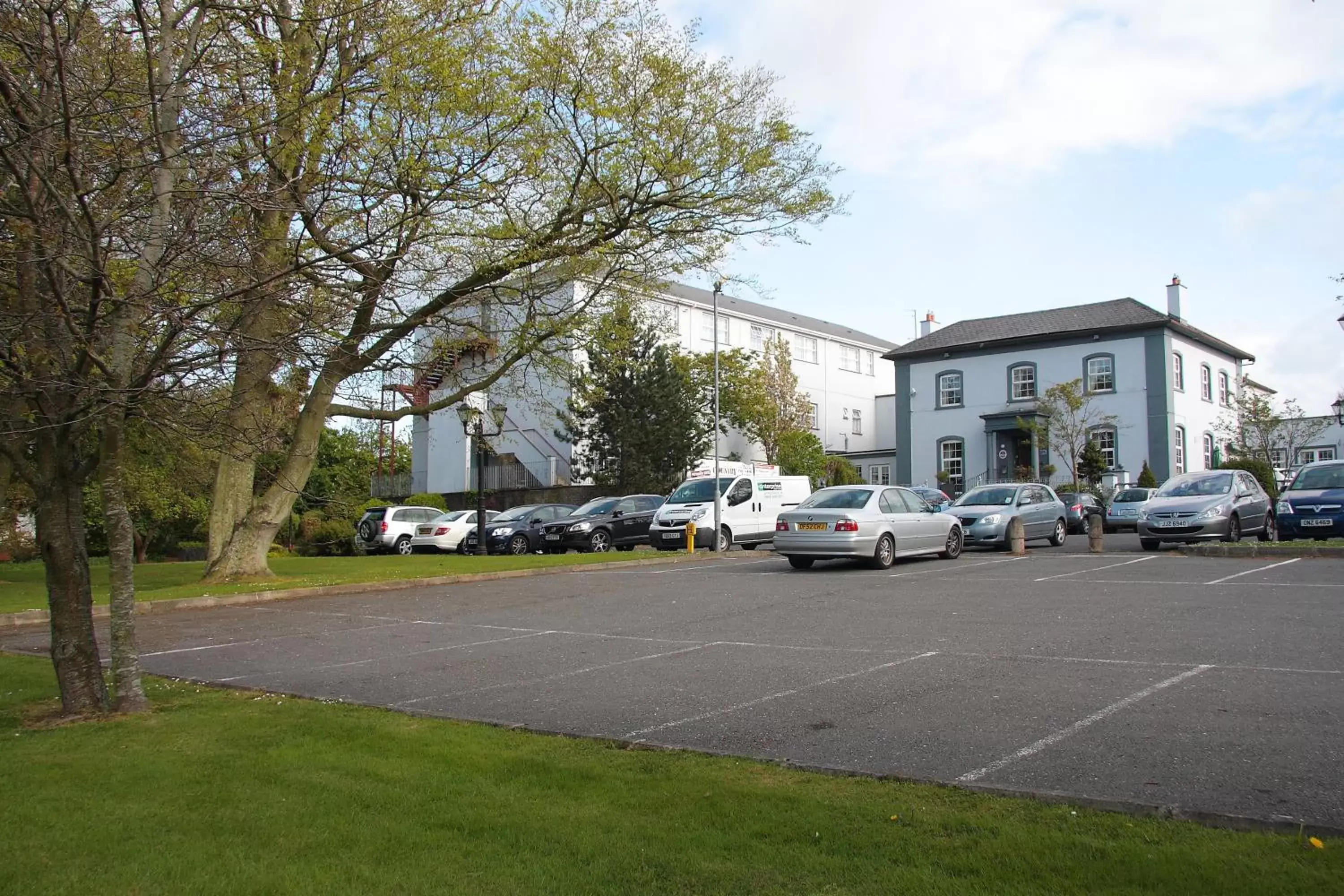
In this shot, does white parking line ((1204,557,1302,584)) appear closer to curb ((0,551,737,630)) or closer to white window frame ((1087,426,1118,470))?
curb ((0,551,737,630))

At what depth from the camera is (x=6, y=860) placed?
14.7 feet

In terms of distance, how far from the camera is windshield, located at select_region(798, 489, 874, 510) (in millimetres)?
18828

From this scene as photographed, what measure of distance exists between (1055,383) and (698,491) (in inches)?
996

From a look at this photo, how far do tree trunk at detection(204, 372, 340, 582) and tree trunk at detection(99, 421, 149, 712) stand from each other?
11.3 m

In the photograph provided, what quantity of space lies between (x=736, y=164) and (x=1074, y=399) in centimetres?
→ 2848

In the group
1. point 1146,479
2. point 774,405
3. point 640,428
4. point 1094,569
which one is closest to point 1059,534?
point 1094,569

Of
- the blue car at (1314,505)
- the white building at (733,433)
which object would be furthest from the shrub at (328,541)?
the blue car at (1314,505)

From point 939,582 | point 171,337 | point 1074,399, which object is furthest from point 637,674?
point 1074,399

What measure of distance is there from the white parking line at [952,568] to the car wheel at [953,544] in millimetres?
750

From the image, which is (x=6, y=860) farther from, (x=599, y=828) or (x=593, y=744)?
(x=593, y=744)

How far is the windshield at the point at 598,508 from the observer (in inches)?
1176

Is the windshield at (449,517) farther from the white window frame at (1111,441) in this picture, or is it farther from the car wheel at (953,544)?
the white window frame at (1111,441)

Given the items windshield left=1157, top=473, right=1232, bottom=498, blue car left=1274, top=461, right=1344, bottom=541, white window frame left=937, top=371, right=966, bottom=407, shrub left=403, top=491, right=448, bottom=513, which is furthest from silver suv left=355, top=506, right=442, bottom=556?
white window frame left=937, top=371, right=966, bottom=407

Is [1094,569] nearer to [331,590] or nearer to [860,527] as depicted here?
[860,527]
